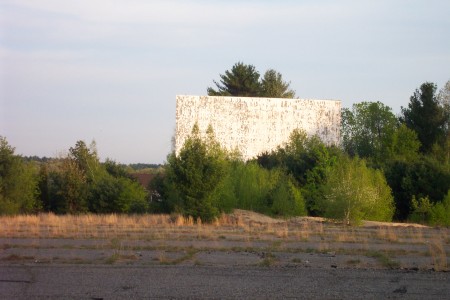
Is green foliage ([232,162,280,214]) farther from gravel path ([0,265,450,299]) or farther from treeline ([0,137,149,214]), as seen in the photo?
gravel path ([0,265,450,299])

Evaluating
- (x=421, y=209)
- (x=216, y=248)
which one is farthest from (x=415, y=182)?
(x=216, y=248)

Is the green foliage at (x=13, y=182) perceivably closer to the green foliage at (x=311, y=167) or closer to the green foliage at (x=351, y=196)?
the green foliage at (x=311, y=167)

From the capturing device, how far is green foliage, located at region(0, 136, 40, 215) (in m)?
49.6

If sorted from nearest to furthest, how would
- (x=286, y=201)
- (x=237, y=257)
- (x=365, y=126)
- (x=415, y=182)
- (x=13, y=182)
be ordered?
(x=237, y=257) → (x=286, y=201) → (x=13, y=182) → (x=415, y=182) → (x=365, y=126)

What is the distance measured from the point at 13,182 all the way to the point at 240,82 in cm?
4309

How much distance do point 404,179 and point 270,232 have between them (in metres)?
25.2

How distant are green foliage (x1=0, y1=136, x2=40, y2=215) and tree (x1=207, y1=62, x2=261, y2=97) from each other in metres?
39.9

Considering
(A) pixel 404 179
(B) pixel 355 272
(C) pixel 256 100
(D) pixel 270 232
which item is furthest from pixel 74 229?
(C) pixel 256 100

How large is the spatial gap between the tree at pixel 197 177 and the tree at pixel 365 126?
39.3m

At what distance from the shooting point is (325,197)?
146 feet

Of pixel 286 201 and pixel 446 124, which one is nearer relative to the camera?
pixel 286 201

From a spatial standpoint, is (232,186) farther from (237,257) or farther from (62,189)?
(237,257)

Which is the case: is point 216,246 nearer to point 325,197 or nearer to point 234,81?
point 325,197

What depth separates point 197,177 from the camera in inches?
1617
